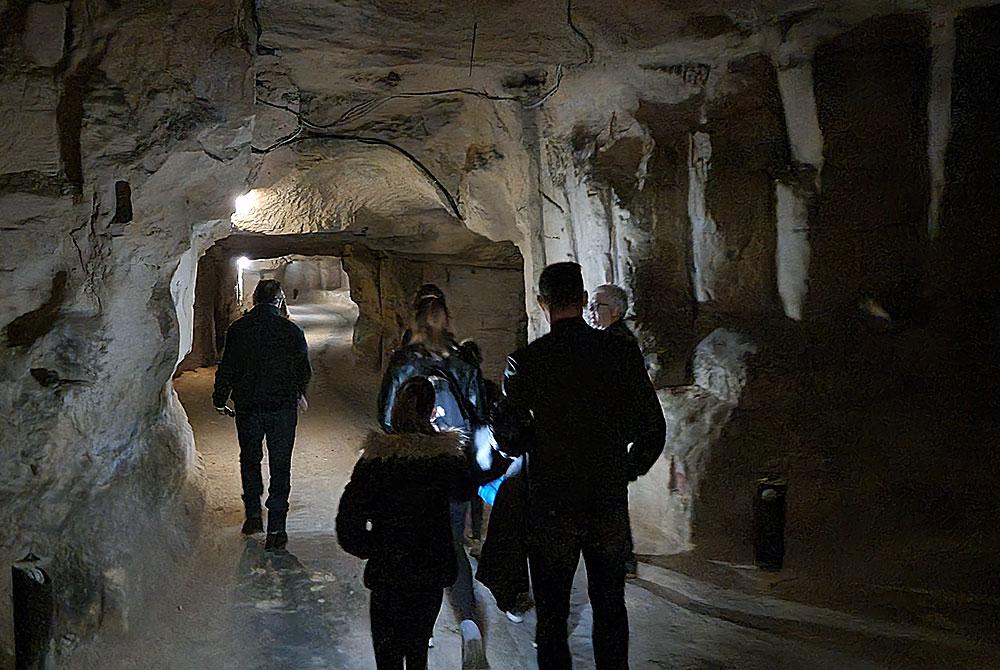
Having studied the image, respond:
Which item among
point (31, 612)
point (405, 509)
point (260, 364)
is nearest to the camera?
point (405, 509)

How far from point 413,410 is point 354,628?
182 centimetres

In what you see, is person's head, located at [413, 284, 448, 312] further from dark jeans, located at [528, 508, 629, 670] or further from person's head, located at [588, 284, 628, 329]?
dark jeans, located at [528, 508, 629, 670]

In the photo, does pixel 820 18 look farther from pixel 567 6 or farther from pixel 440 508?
pixel 440 508

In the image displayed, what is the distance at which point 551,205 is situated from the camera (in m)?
5.55

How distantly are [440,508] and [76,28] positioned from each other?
2.69 m

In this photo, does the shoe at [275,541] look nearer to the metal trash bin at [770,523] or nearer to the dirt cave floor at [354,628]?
the dirt cave floor at [354,628]

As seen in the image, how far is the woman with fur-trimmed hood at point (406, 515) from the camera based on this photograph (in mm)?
2451

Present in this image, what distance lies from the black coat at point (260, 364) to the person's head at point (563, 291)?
240 centimetres

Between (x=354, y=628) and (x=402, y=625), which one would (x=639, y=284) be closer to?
(x=354, y=628)

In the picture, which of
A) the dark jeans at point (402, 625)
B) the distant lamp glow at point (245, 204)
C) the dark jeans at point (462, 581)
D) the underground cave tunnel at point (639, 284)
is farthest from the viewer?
the distant lamp glow at point (245, 204)

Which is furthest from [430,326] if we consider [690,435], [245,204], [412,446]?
[245,204]

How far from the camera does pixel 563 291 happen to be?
262cm

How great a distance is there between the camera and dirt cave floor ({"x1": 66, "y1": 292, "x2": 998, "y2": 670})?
3.34 m

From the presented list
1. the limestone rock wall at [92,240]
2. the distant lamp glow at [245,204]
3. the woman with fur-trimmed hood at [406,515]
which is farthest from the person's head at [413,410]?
the distant lamp glow at [245,204]
